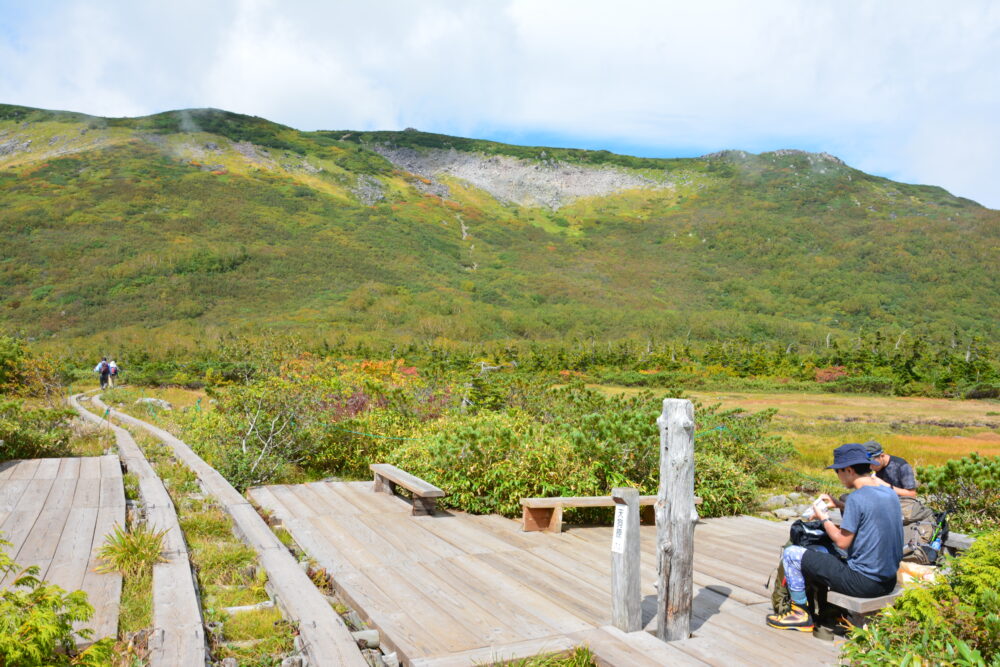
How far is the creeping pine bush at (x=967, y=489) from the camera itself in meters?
6.29

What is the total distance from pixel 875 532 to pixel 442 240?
374 ft

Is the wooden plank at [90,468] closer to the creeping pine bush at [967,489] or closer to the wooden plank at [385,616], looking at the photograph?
the wooden plank at [385,616]

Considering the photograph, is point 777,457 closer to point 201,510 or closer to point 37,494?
point 201,510

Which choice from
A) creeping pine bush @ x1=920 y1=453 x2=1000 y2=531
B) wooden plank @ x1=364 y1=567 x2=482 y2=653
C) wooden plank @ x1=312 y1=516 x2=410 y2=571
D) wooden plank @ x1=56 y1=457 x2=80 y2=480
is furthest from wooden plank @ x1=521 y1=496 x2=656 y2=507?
wooden plank @ x1=56 y1=457 x2=80 y2=480

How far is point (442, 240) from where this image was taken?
116m

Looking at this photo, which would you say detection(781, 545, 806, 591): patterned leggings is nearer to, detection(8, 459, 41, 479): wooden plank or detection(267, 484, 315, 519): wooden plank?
detection(267, 484, 315, 519): wooden plank

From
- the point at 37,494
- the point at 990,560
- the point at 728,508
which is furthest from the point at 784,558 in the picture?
the point at 37,494

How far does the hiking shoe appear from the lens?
4.05 meters

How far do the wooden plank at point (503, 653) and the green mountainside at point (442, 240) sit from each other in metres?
54.5

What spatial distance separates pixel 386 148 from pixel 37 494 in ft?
578

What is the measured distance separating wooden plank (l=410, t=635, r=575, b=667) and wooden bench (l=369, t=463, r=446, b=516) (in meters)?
2.87

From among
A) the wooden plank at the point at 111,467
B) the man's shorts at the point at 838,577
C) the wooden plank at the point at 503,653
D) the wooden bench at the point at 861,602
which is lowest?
the wooden plank at the point at 111,467

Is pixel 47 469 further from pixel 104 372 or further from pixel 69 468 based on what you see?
pixel 104 372

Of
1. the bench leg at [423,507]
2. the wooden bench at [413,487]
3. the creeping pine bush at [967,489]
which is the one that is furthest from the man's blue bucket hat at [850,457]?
the bench leg at [423,507]
